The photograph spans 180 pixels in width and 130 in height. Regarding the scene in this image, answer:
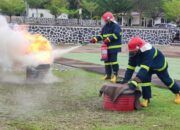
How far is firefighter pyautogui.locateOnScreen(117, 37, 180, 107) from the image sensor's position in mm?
8883

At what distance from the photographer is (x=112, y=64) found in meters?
13.4

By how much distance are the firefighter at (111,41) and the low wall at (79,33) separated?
15962mm

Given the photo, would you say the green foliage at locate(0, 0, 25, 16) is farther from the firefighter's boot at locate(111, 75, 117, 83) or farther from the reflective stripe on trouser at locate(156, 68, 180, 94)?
the reflective stripe on trouser at locate(156, 68, 180, 94)

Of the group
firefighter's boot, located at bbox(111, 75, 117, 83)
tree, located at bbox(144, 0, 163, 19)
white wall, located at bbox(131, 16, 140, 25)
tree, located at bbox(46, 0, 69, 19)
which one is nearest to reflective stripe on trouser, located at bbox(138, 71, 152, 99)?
firefighter's boot, located at bbox(111, 75, 117, 83)

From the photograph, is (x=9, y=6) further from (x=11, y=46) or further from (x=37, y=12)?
(x=11, y=46)

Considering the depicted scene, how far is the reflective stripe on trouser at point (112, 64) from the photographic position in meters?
13.3

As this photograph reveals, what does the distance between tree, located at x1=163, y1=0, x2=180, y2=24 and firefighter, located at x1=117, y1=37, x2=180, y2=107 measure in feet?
168

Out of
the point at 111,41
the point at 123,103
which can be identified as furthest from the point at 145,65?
the point at 111,41

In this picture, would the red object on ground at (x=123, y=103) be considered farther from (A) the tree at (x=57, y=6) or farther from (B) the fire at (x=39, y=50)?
(A) the tree at (x=57, y=6)

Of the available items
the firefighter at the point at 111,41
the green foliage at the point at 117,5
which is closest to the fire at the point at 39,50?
the firefighter at the point at 111,41

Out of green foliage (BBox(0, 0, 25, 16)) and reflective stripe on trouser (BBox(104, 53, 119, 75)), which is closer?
reflective stripe on trouser (BBox(104, 53, 119, 75))

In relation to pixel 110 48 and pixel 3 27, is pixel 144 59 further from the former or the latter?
pixel 3 27

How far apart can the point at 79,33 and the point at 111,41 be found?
1757 cm

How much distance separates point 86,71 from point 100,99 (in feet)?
18.4
